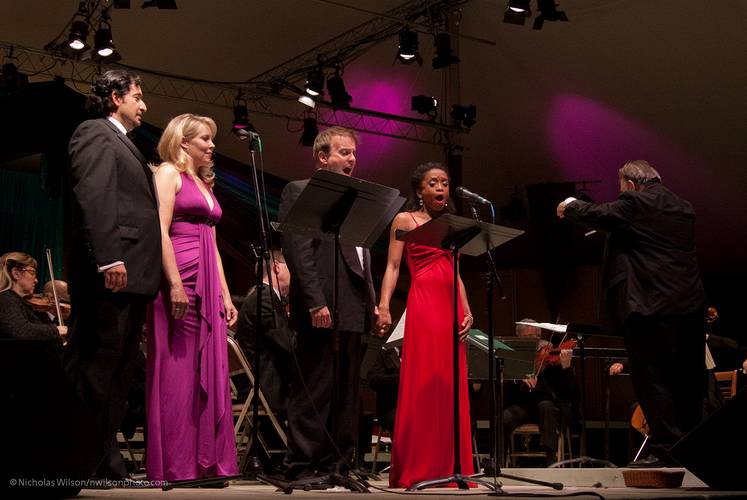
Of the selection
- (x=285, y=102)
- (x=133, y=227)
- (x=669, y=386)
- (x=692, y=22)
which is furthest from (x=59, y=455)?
(x=285, y=102)

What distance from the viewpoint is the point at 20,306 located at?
596 centimetres

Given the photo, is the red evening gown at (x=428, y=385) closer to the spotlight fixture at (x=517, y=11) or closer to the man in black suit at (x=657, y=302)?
the man in black suit at (x=657, y=302)

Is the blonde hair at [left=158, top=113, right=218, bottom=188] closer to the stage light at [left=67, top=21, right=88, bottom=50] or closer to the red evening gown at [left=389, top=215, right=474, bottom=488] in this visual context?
the red evening gown at [left=389, top=215, right=474, bottom=488]

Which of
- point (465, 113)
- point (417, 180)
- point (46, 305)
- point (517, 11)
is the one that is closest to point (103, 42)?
point (46, 305)

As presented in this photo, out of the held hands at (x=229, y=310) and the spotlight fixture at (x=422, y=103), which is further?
the spotlight fixture at (x=422, y=103)

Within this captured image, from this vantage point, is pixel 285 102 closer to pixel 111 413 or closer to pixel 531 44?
pixel 531 44

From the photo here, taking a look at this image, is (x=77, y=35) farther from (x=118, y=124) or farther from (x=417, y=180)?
(x=118, y=124)

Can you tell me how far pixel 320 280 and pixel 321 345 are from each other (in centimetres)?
30

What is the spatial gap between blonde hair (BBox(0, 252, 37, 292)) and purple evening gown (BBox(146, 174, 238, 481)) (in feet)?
7.88

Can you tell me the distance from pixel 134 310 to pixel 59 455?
0.94 m

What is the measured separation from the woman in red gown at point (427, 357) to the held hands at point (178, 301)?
42.1 inches

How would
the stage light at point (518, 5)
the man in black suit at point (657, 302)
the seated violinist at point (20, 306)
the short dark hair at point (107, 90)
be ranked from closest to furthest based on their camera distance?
the short dark hair at point (107, 90) < the man in black suit at point (657, 302) < the seated violinist at point (20, 306) < the stage light at point (518, 5)

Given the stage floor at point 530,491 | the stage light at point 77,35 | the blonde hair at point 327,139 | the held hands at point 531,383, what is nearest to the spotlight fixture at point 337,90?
the stage light at point 77,35

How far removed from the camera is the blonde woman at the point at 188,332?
13.1 feet
